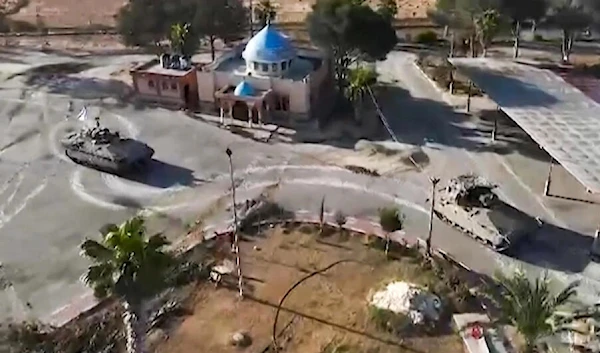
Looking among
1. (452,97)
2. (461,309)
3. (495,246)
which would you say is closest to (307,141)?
(452,97)

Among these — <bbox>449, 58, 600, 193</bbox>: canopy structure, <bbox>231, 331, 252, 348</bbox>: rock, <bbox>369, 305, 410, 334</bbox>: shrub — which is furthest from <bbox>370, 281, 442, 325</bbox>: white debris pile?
<bbox>449, 58, 600, 193</bbox>: canopy structure

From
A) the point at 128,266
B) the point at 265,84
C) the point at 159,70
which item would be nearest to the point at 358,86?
the point at 265,84

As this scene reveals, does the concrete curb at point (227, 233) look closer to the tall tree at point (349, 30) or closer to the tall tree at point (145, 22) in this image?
the tall tree at point (349, 30)

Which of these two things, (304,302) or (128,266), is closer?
(128,266)

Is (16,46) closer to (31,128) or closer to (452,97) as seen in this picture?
(31,128)

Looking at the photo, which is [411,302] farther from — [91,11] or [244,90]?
[91,11]

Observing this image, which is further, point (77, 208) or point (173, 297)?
point (77, 208)
